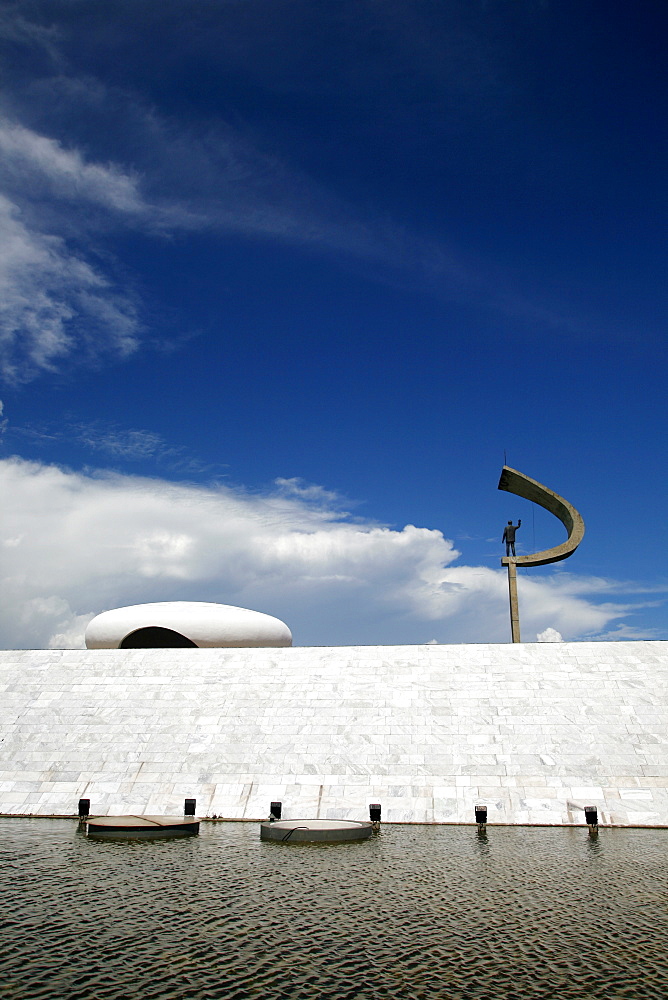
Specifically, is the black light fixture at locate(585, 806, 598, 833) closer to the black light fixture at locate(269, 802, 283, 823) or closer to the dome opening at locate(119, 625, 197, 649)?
the black light fixture at locate(269, 802, 283, 823)

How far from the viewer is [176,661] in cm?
2173

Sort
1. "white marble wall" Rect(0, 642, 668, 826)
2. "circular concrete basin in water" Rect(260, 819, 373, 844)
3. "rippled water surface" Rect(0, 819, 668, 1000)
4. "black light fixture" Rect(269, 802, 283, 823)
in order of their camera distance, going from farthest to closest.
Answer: "white marble wall" Rect(0, 642, 668, 826) < "black light fixture" Rect(269, 802, 283, 823) < "circular concrete basin in water" Rect(260, 819, 373, 844) < "rippled water surface" Rect(0, 819, 668, 1000)

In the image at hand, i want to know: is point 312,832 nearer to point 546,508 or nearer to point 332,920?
point 332,920

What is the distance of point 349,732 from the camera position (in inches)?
720

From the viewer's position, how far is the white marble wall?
1645cm

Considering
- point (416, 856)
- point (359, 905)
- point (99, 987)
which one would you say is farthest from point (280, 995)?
point (416, 856)

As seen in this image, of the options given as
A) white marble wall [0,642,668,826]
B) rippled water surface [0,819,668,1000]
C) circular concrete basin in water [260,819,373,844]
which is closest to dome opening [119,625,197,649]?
white marble wall [0,642,668,826]

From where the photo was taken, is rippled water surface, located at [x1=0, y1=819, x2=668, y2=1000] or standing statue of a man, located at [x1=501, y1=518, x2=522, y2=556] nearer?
rippled water surface, located at [x1=0, y1=819, x2=668, y2=1000]

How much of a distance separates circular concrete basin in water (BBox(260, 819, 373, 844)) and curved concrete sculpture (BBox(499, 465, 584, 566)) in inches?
487

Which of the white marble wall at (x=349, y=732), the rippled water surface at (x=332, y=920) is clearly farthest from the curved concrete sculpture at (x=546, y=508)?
the rippled water surface at (x=332, y=920)

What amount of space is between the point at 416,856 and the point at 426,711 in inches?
261

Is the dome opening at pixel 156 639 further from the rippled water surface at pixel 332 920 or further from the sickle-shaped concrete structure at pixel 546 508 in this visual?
the rippled water surface at pixel 332 920

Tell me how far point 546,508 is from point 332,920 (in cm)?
1935

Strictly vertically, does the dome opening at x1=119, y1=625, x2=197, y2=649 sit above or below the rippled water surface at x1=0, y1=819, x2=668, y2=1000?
above
